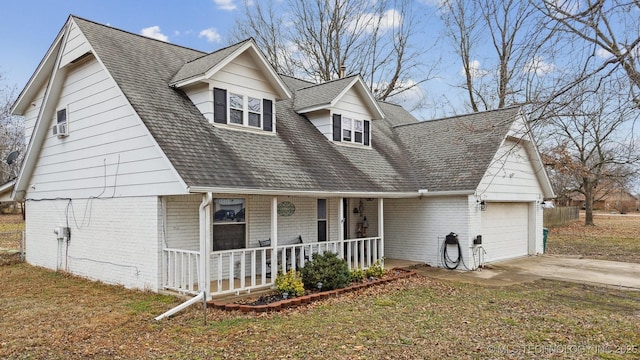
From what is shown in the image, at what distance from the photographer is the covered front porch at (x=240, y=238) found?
9320 millimetres

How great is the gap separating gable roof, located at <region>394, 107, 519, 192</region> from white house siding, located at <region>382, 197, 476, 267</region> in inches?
23.8

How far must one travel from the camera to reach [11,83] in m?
32.3

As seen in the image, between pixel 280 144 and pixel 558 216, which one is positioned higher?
pixel 280 144

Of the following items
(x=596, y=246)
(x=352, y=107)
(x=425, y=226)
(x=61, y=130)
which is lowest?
(x=596, y=246)

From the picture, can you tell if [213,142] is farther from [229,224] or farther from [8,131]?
[8,131]

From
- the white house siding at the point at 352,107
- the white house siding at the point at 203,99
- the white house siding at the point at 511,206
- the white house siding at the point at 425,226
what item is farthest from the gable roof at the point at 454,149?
the white house siding at the point at 203,99

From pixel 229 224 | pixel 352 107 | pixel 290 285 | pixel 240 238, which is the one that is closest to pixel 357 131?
pixel 352 107

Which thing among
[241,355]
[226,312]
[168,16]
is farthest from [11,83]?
[241,355]

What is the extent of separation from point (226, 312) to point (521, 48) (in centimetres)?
660

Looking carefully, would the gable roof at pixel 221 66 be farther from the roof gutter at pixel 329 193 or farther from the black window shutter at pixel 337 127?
the roof gutter at pixel 329 193

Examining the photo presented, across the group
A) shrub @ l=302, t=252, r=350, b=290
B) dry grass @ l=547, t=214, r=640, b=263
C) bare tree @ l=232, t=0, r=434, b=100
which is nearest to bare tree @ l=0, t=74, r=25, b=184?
bare tree @ l=232, t=0, r=434, b=100

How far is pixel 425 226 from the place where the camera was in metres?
14.6

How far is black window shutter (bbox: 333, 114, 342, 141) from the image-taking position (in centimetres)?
1458

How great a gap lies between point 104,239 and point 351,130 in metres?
8.12
